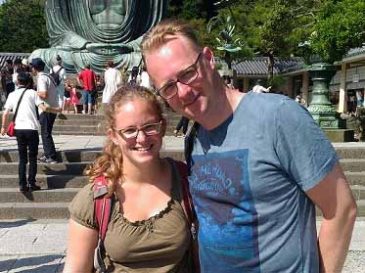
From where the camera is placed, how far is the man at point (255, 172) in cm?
164

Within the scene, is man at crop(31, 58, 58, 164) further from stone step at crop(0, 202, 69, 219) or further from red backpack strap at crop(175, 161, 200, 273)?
red backpack strap at crop(175, 161, 200, 273)

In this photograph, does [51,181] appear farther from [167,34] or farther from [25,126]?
[167,34]

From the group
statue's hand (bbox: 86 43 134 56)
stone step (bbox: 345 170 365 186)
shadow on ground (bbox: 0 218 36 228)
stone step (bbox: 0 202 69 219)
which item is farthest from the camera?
statue's hand (bbox: 86 43 134 56)

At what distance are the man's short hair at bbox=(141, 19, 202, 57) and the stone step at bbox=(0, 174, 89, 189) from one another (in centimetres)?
A: 628

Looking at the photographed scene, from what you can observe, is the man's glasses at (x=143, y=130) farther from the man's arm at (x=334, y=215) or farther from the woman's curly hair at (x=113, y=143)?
the man's arm at (x=334, y=215)

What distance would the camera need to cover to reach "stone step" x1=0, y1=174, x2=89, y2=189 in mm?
7871

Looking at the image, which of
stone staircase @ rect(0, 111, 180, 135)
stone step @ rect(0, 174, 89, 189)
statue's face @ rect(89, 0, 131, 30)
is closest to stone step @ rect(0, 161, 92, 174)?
stone step @ rect(0, 174, 89, 189)

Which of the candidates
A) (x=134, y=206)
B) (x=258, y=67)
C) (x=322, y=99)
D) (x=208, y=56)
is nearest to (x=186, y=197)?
(x=134, y=206)

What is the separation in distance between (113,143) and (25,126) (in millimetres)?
5406

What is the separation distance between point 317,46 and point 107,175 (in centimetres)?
1028

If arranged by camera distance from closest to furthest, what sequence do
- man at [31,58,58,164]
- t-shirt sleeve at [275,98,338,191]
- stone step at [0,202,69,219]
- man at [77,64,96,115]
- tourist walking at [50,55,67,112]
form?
t-shirt sleeve at [275,98,338,191] < stone step at [0,202,69,219] < man at [31,58,58,164] < tourist walking at [50,55,67,112] < man at [77,64,96,115]

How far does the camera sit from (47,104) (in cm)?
792

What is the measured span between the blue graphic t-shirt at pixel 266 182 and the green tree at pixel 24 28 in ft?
177

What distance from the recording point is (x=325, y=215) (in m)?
1.70
